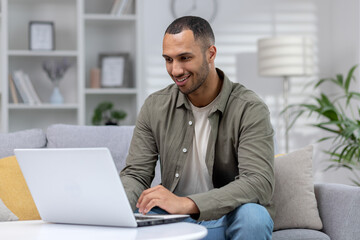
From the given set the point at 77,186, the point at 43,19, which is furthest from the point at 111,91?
the point at 77,186

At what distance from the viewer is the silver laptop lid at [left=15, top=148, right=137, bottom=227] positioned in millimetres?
1196

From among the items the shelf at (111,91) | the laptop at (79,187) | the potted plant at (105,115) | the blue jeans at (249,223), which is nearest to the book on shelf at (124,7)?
the shelf at (111,91)

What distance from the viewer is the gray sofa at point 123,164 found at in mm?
1980

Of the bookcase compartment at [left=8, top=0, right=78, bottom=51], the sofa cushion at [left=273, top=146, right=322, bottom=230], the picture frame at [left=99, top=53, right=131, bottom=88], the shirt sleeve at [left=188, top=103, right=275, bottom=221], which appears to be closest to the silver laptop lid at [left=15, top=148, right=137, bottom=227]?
the shirt sleeve at [left=188, top=103, right=275, bottom=221]

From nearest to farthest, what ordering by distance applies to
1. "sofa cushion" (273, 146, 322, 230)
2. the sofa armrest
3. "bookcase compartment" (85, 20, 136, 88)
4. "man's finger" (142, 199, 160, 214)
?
"man's finger" (142, 199, 160, 214) < the sofa armrest < "sofa cushion" (273, 146, 322, 230) < "bookcase compartment" (85, 20, 136, 88)

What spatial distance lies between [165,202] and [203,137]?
523 millimetres

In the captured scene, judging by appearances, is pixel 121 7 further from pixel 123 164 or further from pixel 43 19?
pixel 123 164

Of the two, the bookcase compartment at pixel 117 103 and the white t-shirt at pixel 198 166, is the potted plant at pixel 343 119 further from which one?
the white t-shirt at pixel 198 166

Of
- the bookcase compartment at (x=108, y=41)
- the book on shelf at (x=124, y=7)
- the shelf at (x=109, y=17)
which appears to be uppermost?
the book on shelf at (x=124, y=7)

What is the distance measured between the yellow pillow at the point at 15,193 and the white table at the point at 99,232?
0.85 m

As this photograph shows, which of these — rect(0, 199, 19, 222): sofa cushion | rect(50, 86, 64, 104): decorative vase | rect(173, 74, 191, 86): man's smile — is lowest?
rect(0, 199, 19, 222): sofa cushion

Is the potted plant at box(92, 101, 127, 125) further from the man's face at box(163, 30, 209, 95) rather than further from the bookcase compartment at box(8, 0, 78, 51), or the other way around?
the man's face at box(163, 30, 209, 95)

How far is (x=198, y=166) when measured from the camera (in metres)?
1.88

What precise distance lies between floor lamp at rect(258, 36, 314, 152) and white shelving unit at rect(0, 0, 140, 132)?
2.97ft
